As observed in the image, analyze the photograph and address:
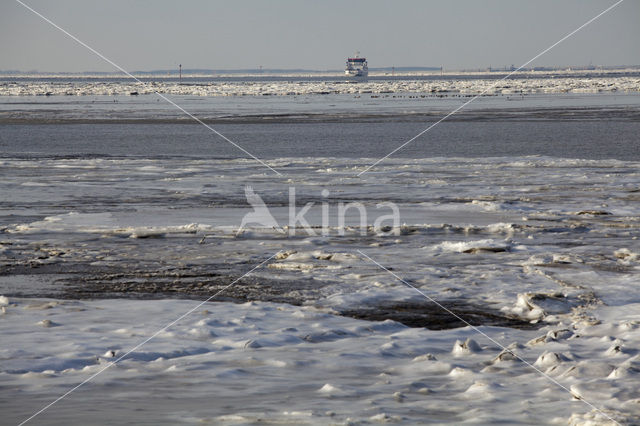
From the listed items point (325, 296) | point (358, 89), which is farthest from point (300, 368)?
point (358, 89)

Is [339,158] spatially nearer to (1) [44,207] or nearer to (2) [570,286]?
(1) [44,207]

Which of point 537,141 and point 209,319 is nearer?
point 209,319

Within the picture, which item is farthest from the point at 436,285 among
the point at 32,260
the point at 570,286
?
the point at 32,260

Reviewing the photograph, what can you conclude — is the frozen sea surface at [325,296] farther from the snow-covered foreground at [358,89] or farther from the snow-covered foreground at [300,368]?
the snow-covered foreground at [358,89]

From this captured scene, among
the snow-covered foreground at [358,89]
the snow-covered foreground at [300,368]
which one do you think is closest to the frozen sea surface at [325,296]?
the snow-covered foreground at [300,368]

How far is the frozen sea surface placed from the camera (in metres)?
5.88

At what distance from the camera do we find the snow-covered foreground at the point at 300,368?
5.58m

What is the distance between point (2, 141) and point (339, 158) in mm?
14330

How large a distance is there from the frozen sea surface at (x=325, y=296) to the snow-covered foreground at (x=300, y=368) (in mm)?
22

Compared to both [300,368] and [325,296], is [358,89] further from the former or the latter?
[300,368]

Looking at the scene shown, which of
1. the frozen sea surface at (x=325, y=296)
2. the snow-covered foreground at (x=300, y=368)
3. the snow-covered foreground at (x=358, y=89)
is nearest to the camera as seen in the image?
the snow-covered foreground at (x=300, y=368)

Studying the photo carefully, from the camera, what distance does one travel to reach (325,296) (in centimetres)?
883

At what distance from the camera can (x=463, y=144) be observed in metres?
27.9

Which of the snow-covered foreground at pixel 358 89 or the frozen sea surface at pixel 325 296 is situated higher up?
the snow-covered foreground at pixel 358 89
